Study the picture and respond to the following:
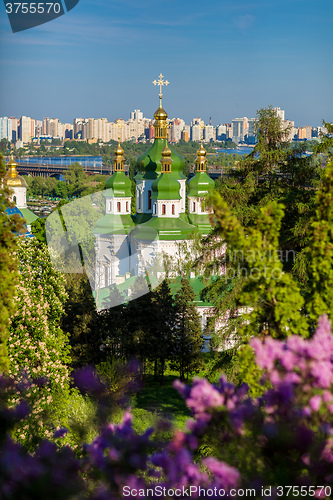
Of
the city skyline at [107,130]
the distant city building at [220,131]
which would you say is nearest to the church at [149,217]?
the city skyline at [107,130]

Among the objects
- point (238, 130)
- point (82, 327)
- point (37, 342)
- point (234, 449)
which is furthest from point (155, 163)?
point (238, 130)

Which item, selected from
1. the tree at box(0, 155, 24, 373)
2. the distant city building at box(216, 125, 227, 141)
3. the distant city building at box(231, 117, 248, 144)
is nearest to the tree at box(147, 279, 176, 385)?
the tree at box(0, 155, 24, 373)

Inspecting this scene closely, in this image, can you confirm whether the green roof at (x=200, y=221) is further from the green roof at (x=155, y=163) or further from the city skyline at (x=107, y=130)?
the city skyline at (x=107, y=130)

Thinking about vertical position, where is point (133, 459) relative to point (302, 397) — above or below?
below

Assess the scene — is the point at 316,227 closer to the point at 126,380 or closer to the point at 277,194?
the point at 277,194

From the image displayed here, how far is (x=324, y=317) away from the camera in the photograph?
13.2 ft

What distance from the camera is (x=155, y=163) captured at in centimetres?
2627

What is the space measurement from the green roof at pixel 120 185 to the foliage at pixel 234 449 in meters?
22.9

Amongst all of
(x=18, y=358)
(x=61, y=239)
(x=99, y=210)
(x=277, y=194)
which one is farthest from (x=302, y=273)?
(x=99, y=210)

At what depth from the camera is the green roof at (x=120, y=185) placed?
26.4 meters

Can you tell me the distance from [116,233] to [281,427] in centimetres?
2215

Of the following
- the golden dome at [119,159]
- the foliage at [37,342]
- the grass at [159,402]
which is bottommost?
the grass at [159,402]

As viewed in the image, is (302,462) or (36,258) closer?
(302,462)

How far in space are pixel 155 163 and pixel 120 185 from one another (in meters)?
1.57
